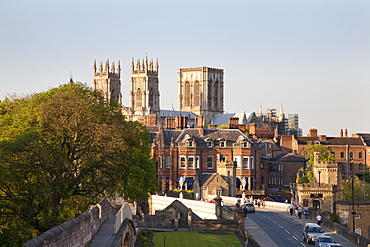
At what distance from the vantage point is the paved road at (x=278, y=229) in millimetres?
50406

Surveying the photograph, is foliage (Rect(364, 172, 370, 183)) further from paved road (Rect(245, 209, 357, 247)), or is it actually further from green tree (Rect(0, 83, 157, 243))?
green tree (Rect(0, 83, 157, 243))

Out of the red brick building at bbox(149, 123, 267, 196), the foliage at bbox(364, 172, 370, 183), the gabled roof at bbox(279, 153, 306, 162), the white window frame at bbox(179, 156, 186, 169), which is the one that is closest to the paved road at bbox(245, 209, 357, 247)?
the red brick building at bbox(149, 123, 267, 196)

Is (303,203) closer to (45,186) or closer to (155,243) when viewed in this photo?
(155,243)

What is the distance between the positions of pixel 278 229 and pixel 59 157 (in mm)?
21228

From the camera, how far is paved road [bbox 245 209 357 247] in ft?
165

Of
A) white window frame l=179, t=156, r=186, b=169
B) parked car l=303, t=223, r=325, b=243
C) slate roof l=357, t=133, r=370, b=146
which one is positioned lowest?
parked car l=303, t=223, r=325, b=243

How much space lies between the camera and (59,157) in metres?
44.9

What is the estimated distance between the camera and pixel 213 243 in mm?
55688

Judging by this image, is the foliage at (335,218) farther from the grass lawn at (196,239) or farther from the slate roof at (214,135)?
the slate roof at (214,135)

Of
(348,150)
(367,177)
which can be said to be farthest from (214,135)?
(348,150)

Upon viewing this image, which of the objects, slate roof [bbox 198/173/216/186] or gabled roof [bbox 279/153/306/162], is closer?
slate roof [bbox 198/173/216/186]

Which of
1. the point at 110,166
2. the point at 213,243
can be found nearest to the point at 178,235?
the point at 213,243

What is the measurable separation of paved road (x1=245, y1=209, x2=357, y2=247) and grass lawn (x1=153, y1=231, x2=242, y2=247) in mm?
1788

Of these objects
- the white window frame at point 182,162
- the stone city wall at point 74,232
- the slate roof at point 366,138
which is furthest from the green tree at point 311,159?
the stone city wall at point 74,232
